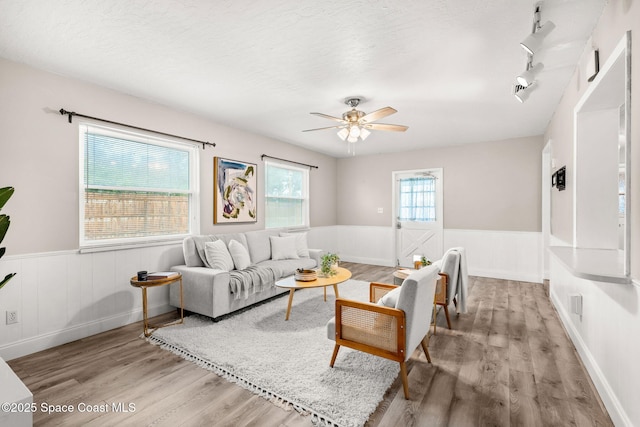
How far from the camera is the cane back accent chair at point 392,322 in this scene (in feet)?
6.65

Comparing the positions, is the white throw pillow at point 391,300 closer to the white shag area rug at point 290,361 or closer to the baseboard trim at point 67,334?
the white shag area rug at point 290,361

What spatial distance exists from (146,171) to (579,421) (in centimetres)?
443

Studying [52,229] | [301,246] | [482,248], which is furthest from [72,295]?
[482,248]

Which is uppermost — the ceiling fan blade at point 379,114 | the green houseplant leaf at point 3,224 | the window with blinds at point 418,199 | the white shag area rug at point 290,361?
the ceiling fan blade at point 379,114

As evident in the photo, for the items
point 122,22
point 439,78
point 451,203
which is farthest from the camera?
point 451,203

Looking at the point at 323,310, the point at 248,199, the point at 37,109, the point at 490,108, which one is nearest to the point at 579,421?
the point at 323,310

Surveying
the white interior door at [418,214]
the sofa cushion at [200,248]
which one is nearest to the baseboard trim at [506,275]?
the white interior door at [418,214]

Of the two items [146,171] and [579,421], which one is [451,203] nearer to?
[579,421]

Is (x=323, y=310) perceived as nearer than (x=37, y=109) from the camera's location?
No

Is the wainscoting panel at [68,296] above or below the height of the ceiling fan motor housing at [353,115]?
below

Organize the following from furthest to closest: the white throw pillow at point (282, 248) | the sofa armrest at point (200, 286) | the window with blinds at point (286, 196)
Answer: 1. the window with blinds at point (286, 196)
2. the white throw pillow at point (282, 248)
3. the sofa armrest at point (200, 286)

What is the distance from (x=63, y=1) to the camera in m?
1.87

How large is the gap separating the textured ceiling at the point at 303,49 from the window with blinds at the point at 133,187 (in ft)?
1.90

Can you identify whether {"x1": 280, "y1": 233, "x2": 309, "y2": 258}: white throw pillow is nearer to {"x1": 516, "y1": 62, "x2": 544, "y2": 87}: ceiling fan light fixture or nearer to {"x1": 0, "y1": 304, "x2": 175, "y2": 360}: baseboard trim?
{"x1": 0, "y1": 304, "x2": 175, "y2": 360}: baseboard trim
